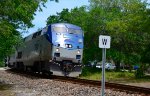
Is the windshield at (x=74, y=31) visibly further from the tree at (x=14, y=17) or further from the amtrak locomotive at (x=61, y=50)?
the tree at (x=14, y=17)

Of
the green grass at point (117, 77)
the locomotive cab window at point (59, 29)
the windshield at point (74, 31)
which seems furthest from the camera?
the green grass at point (117, 77)

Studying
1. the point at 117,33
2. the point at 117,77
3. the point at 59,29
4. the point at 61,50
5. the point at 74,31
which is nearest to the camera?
the point at 61,50

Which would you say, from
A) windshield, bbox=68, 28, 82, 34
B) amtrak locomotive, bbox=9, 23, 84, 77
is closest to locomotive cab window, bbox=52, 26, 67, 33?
amtrak locomotive, bbox=9, 23, 84, 77

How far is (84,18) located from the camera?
55.8 meters

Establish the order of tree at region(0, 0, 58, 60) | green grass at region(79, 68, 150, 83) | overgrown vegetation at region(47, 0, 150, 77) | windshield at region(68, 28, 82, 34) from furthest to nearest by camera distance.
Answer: overgrown vegetation at region(47, 0, 150, 77) < green grass at region(79, 68, 150, 83) < windshield at region(68, 28, 82, 34) < tree at region(0, 0, 58, 60)

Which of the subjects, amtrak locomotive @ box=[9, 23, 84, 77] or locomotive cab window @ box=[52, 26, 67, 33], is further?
locomotive cab window @ box=[52, 26, 67, 33]

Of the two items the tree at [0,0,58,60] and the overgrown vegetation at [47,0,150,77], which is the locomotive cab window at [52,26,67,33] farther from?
the overgrown vegetation at [47,0,150,77]

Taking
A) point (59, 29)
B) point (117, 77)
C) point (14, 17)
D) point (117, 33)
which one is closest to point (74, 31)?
point (59, 29)

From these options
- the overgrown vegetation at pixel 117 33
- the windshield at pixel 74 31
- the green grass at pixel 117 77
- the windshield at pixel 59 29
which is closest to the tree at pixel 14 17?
the windshield at pixel 59 29

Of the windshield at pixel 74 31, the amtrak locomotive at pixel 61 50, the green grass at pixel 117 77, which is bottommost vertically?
the green grass at pixel 117 77

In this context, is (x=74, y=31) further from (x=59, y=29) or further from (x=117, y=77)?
(x=117, y=77)

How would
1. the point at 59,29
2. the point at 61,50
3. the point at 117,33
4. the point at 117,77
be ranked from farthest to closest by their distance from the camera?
the point at 117,33 → the point at 117,77 → the point at 59,29 → the point at 61,50

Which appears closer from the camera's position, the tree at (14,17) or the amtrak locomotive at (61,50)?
the tree at (14,17)

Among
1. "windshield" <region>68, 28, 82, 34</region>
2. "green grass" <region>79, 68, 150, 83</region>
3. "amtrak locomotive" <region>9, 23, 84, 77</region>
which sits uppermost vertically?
"windshield" <region>68, 28, 82, 34</region>
